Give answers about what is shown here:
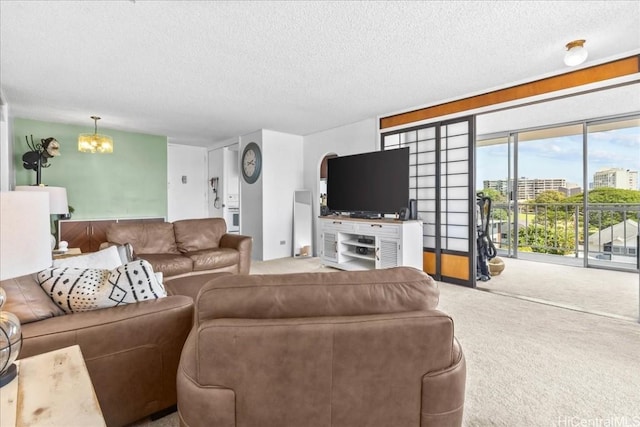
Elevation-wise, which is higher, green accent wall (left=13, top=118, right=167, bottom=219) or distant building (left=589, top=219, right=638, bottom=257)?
green accent wall (left=13, top=118, right=167, bottom=219)

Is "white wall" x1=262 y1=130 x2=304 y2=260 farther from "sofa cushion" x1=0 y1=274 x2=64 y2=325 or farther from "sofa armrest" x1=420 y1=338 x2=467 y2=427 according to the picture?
"sofa armrest" x1=420 y1=338 x2=467 y2=427

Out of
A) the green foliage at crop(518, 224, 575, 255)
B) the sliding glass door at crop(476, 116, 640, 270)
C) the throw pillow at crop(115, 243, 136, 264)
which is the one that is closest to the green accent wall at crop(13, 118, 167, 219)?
the throw pillow at crop(115, 243, 136, 264)

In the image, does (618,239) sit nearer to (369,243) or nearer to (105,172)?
(369,243)

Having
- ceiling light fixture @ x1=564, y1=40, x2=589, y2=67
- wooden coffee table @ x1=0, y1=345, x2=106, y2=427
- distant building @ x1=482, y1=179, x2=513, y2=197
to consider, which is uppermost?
ceiling light fixture @ x1=564, y1=40, x2=589, y2=67

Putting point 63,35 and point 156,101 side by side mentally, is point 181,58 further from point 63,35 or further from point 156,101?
point 156,101

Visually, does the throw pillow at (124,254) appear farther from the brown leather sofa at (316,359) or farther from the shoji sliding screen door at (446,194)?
the shoji sliding screen door at (446,194)

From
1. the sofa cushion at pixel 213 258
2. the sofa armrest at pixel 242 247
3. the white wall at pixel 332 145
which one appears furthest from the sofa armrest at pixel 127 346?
the white wall at pixel 332 145

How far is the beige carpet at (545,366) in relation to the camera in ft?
5.03

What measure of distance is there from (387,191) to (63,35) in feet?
11.6

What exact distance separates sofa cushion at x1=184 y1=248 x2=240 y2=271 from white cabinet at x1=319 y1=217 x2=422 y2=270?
4.81ft

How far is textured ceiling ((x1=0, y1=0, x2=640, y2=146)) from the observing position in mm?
2088

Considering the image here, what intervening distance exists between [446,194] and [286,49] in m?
2.70

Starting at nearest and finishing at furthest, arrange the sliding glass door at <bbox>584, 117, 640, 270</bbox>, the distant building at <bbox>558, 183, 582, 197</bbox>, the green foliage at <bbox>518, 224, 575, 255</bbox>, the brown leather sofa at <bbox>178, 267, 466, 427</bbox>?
the brown leather sofa at <bbox>178, 267, 466, 427</bbox>, the sliding glass door at <bbox>584, 117, 640, 270</bbox>, the distant building at <bbox>558, 183, 582, 197</bbox>, the green foliage at <bbox>518, 224, 575, 255</bbox>

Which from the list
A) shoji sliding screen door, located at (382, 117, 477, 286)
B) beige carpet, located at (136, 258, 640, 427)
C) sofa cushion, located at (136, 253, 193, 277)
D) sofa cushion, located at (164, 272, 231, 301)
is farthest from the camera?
shoji sliding screen door, located at (382, 117, 477, 286)
